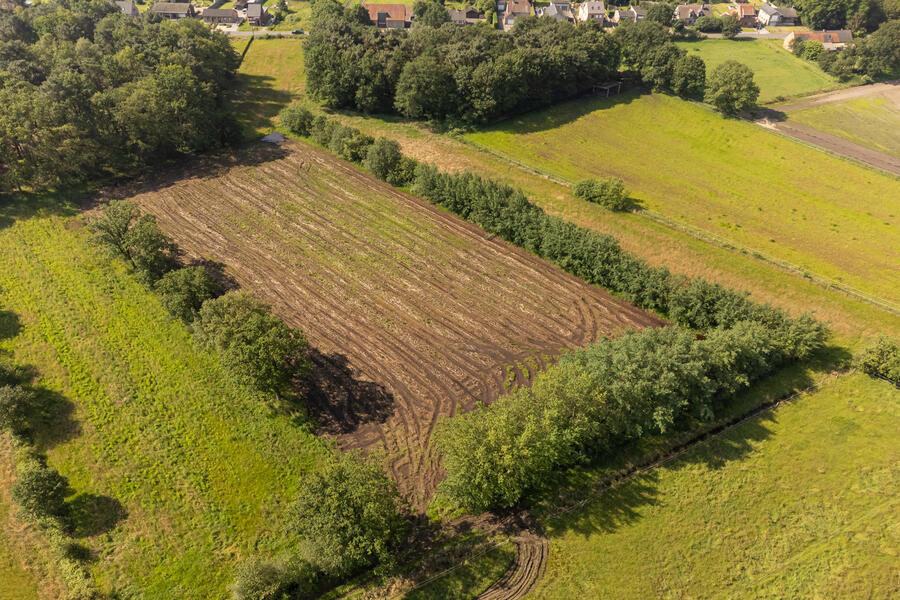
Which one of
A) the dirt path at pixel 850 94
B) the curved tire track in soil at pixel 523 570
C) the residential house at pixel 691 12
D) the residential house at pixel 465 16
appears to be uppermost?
the residential house at pixel 691 12

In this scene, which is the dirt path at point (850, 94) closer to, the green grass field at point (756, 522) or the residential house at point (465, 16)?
the green grass field at point (756, 522)

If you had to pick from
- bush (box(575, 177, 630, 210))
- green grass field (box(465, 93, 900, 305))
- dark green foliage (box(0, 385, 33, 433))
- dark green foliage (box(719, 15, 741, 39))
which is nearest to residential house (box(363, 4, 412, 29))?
green grass field (box(465, 93, 900, 305))

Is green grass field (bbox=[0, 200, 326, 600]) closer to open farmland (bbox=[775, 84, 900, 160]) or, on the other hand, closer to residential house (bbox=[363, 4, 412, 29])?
residential house (bbox=[363, 4, 412, 29])

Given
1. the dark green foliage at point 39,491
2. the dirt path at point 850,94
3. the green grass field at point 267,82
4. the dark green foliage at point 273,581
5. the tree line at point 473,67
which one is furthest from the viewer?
the dirt path at point 850,94

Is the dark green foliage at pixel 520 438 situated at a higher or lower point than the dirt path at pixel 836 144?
lower

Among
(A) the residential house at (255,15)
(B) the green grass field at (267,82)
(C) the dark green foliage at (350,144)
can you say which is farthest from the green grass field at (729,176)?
(A) the residential house at (255,15)

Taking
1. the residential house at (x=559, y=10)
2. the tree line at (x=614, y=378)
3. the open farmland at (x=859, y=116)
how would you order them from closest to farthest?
the tree line at (x=614, y=378), the open farmland at (x=859, y=116), the residential house at (x=559, y=10)

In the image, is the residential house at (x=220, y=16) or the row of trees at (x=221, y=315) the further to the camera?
the residential house at (x=220, y=16)

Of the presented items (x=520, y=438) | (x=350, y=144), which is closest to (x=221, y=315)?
(x=520, y=438)
